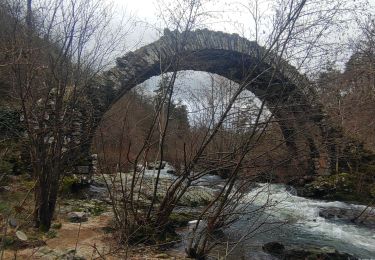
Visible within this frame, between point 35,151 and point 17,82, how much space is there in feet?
3.03

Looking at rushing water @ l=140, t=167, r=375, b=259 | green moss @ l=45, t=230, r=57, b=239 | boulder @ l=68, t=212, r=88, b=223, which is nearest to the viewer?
Result: green moss @ l=45, t=230, r=57, b=239

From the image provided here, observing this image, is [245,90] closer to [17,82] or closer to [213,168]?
[213,168]

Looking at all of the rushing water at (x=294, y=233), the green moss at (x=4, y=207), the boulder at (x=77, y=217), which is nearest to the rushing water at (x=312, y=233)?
the rushing water at (x=294, y=233)

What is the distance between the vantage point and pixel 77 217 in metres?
6.48

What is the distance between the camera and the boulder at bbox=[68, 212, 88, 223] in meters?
6.39

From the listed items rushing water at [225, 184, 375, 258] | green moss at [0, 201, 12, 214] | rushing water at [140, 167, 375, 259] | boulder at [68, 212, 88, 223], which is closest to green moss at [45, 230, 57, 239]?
green moss at [0, 201, 12, 214]

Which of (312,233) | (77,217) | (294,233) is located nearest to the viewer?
(77,217)

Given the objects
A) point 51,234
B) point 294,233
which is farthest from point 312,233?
point 51,234

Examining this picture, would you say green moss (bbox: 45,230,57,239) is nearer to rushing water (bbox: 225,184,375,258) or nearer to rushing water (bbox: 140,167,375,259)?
rushing water (bbox: 140,167,375,259)

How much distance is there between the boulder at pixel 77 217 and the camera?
21.0ft

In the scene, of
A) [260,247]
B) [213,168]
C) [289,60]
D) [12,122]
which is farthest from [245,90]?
[12,122]

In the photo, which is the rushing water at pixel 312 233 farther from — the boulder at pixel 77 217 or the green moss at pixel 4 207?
the green moss at pixel 4 207

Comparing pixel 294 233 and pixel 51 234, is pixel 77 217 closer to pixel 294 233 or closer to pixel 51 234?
pixel 51 234

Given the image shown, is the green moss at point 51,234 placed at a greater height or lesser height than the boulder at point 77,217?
lesser
